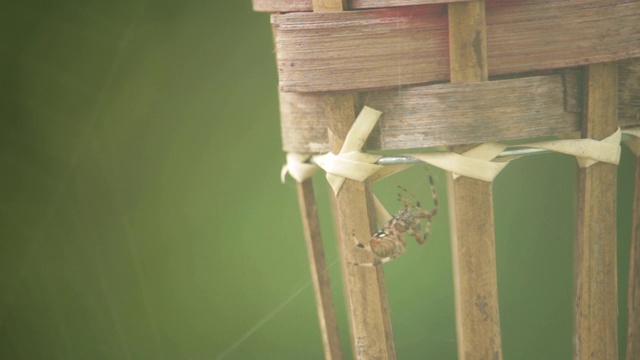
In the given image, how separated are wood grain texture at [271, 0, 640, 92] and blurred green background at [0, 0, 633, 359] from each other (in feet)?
1.30

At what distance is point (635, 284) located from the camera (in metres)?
0.93

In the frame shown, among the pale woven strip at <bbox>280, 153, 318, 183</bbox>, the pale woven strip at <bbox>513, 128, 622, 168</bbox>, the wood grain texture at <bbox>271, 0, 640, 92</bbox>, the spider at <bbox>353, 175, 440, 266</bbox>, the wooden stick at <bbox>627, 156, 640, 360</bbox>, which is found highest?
the wood grain texture at <bbox>271, 0, 640, 92</bbox>

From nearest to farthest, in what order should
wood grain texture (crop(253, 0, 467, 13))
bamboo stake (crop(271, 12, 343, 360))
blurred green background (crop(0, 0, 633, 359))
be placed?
wood grain texture (crop(253, 0, 467, 13)), bamboo stake (crop(271, 12, 343, 360)), blurred green background (crop(0, 0, 633, 359))

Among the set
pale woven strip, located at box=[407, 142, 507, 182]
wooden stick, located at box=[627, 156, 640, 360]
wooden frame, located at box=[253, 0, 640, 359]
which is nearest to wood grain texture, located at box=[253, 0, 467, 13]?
wooden frame, located at box=[253, 0, 640, 359]

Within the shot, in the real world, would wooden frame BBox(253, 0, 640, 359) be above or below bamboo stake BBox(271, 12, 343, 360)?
above

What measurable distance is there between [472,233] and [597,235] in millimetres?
120

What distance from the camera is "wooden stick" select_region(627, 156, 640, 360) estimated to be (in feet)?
2.95

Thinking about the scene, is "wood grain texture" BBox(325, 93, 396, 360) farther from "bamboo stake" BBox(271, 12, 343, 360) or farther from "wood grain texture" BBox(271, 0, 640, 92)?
"bamboo stake" BBox(271, 12, 343, 360)

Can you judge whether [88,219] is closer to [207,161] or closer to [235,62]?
[207,161]

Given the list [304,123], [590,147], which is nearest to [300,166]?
[304,123]

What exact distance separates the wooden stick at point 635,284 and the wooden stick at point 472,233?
0.19 meters

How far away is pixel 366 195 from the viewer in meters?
0.84

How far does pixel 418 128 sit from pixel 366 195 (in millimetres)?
89

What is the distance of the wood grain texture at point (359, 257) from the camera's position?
2.69ft
